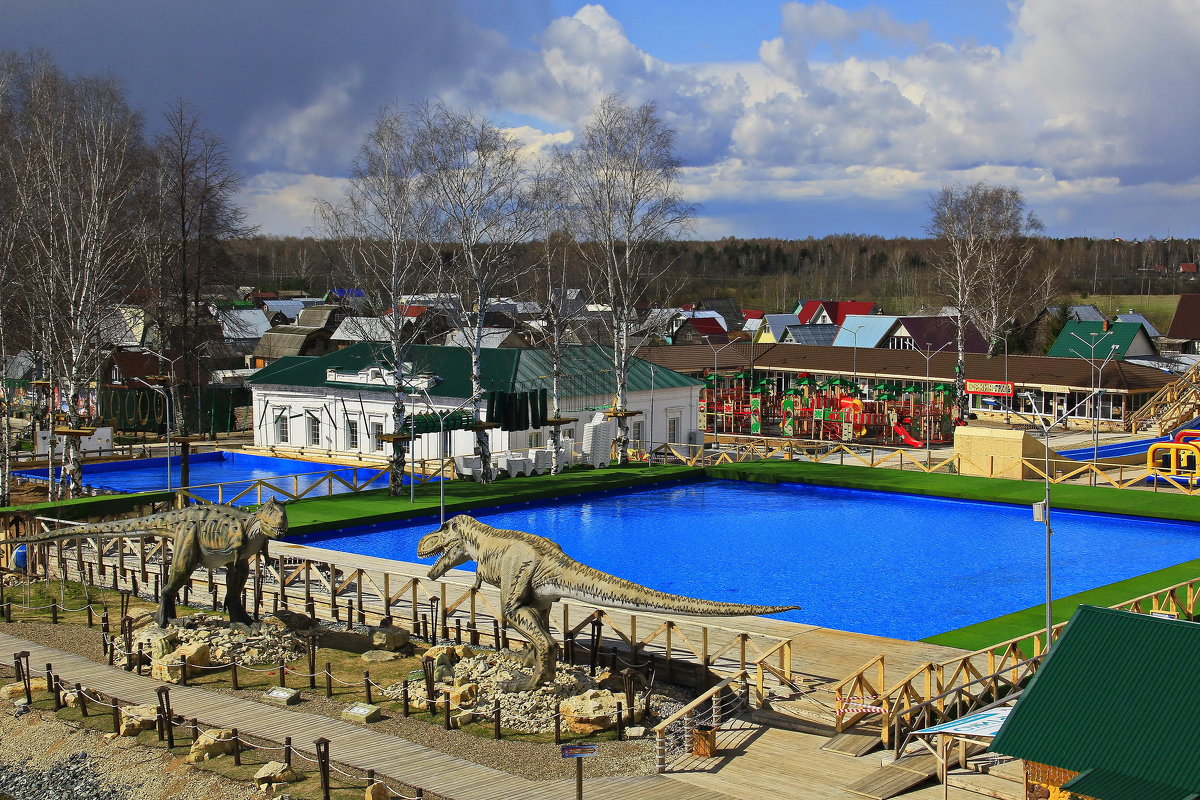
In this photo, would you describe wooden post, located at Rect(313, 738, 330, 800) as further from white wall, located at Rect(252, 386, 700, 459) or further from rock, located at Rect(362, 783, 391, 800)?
white wall, located at Rect(252, 386, 700, 459)

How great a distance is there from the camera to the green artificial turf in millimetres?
32125

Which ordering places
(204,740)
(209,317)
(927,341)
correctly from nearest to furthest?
(204,740), (209,317), (927,341)

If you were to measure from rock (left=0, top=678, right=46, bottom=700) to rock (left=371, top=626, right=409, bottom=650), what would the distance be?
5.36 meters

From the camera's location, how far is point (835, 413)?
54.7 metres

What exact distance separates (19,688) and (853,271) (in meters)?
156

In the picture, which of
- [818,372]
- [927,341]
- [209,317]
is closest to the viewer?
[209,317]

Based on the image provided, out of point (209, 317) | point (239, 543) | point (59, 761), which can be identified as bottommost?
point (59, 761)

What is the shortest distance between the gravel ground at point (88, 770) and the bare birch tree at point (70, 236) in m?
17.9

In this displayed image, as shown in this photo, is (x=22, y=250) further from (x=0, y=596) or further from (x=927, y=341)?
(x=927, y=341)

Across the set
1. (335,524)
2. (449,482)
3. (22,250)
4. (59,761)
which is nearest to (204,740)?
(59,761)

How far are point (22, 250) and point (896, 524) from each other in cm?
2863

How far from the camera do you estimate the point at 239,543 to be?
21219mm

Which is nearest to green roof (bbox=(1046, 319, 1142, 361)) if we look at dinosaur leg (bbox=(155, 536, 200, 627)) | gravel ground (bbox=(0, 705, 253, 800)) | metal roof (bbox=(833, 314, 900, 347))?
metal roof (bbox=(833, 314, 900, 347))

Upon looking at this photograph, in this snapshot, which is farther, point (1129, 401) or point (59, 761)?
point (1129, 401)
